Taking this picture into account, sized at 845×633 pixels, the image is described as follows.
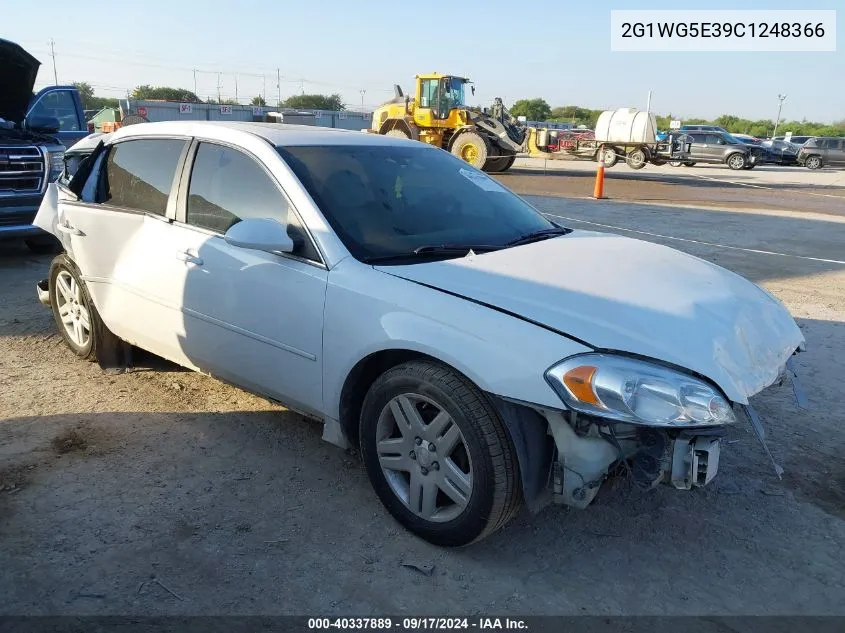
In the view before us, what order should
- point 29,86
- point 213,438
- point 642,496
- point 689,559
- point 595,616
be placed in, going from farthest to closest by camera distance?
point 29,86 < point 213,438 < point 642,496 < point 689,559 < point 595,616

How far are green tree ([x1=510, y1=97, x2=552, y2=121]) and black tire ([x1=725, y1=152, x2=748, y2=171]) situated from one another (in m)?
55.5

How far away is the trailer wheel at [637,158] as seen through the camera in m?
27.2

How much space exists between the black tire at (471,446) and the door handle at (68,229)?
8.59 ft

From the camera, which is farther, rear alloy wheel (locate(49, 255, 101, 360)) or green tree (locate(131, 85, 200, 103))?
green tree (locate(131, 85, 200, 103))

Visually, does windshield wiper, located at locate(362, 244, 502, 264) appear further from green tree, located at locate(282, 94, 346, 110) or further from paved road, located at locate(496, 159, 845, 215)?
green tree, located at locate(282, 94, 346, 110)

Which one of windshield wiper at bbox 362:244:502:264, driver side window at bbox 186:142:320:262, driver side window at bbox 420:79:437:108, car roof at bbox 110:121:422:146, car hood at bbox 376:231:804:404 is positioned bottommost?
car hood at bbox 376:231:804:404

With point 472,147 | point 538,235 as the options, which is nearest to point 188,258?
point 538,235

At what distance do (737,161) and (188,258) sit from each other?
99.8ft

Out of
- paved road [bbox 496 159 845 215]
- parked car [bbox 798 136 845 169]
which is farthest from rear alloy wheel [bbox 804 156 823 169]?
paved road [bbox 496 159 845 215]

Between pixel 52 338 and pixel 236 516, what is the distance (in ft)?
10.2

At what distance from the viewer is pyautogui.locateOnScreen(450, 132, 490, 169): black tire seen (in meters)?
21.1

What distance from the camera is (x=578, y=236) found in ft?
12.4

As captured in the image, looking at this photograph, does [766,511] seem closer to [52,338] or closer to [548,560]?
[548,560]

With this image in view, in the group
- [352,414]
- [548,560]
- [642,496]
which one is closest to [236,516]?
[352,414]
